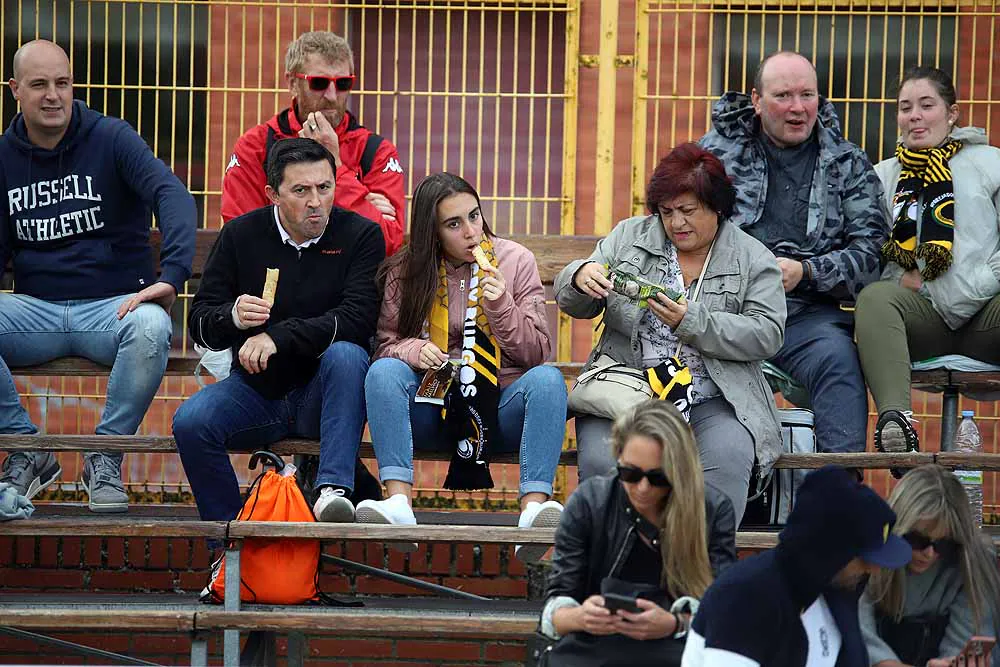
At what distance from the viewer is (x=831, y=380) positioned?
201 inches

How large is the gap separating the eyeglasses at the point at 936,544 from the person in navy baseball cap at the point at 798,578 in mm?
625

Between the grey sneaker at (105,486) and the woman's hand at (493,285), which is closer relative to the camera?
the woman's hand at (493,285)

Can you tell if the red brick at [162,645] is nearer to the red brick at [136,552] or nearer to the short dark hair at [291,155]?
the red brick at [136,552]

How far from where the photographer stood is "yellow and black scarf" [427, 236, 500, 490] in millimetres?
4863

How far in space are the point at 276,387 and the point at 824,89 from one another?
336 centimetres

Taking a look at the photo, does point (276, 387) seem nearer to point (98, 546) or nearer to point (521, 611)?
point (521, 611)

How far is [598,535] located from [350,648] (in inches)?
109

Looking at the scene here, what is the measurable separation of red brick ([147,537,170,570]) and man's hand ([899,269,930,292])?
3.07m

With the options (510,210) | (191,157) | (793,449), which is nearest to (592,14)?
(510,210)

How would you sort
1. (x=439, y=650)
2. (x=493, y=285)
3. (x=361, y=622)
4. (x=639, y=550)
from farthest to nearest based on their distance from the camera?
(x=439, y=650) < (x=493, y=285) < (x=361, y=622) < (x=639, y=550)

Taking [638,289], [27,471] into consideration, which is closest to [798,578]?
[638,289]

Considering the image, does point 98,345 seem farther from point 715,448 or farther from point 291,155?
point 715,448

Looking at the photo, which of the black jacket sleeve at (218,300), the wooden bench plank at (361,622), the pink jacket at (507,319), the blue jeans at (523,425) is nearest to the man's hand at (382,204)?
the pink jacket at (507,319)

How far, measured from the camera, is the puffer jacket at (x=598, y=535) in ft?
12.5
